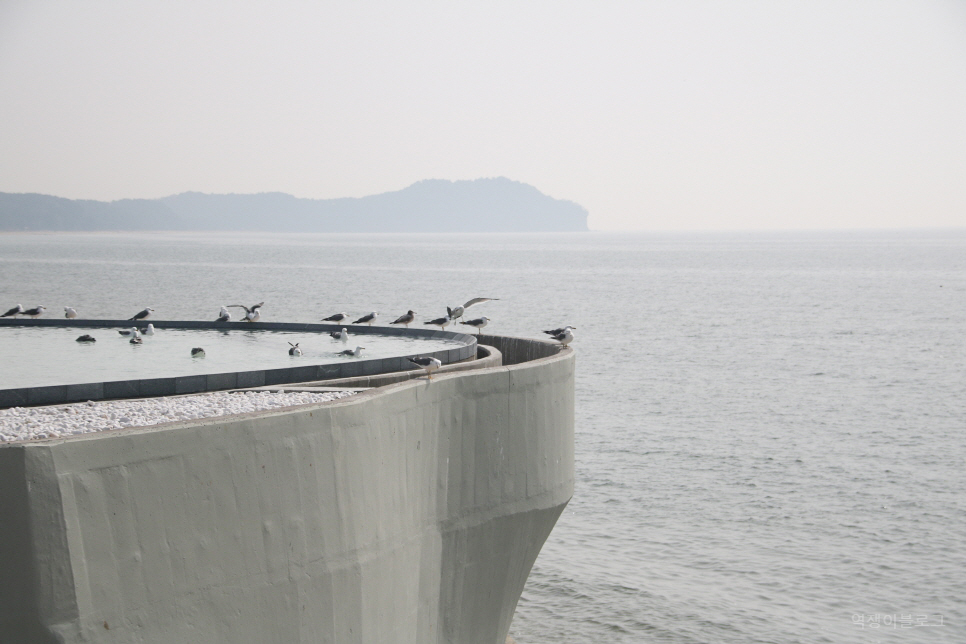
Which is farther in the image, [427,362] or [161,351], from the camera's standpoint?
[161,351]

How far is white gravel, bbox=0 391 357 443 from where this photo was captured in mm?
8867

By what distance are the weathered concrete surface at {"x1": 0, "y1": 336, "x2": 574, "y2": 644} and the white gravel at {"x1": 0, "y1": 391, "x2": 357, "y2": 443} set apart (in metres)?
0.90

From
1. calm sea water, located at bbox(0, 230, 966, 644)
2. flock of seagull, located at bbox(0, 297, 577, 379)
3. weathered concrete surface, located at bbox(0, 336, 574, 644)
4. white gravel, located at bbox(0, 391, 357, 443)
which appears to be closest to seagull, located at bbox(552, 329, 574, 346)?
flock of seagull, located at bbox(0, 297, 577, 379)

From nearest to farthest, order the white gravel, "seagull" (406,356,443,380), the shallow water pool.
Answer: the white gravel → "seagull" (406,356,443,380) → the shallow water pool

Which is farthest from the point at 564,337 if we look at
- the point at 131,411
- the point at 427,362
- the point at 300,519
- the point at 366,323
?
the point at 300,519

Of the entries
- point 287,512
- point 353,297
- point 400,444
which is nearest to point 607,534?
point 400,444

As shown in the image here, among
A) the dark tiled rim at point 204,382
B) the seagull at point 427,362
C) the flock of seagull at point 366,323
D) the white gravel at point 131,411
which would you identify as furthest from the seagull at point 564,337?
the white gravel at point 131,411

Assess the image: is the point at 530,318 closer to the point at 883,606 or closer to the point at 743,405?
the point at 743,405

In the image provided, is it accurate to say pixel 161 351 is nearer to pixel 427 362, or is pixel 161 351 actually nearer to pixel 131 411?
pixel 427 362

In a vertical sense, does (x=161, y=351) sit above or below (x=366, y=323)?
above

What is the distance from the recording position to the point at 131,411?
9.73m

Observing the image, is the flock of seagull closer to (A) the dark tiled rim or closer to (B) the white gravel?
(A) the dark tiled rim

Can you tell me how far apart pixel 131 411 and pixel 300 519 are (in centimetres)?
247

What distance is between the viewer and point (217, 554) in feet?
25.5
